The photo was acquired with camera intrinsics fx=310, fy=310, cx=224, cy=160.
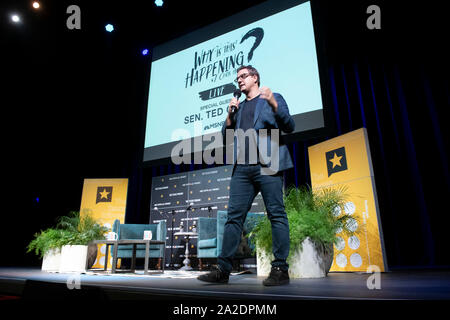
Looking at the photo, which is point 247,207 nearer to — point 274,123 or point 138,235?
point 274,123

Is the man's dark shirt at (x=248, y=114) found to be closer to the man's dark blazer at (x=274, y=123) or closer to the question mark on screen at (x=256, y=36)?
the man's dark blazer at (x=274, y=123)

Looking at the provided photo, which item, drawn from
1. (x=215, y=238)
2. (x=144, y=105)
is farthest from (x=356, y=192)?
(x=144, y=105)

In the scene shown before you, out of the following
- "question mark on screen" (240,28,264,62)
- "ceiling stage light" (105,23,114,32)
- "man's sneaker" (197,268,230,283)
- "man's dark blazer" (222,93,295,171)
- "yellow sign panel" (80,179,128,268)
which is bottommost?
"man's sneaker" (197,268,230,283)

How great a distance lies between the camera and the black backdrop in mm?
3920

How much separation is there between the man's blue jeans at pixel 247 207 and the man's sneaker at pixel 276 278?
0.03m

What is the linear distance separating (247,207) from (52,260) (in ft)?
11.4

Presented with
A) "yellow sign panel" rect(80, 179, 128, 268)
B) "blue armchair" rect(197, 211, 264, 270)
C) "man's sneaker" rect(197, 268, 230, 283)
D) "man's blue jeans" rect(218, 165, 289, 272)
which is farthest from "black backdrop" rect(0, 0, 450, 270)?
"man's sneaker" rect(197, 268, 230, 283)

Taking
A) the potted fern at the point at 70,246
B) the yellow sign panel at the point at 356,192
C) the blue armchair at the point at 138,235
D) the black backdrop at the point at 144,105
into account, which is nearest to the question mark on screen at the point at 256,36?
the black backdrop at the point at 144,105

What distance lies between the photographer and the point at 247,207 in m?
1.78

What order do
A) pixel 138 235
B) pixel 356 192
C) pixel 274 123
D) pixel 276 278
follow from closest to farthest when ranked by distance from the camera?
pixel 276 278 → pixel 274 123 → pixel 356 192 → pixel 138 235

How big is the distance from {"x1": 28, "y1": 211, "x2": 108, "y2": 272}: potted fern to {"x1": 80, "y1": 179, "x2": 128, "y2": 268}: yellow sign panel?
1.34m

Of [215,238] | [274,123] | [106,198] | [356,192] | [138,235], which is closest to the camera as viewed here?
[274,123]

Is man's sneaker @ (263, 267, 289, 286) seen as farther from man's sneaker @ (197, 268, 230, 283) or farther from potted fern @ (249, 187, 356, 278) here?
potted fern @ (249, 187, 356, 278)
